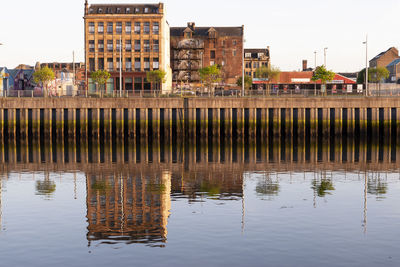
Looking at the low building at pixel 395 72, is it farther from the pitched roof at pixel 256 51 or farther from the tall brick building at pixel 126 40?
the tall brick building at pixel 126 40

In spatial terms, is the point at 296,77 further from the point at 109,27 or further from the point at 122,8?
the point at 109,27

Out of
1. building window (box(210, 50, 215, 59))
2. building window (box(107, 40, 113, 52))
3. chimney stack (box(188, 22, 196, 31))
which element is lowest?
building window (box(107, 40, 113, 52))

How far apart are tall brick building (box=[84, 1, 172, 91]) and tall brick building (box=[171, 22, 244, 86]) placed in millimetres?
24486

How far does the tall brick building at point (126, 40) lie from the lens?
108625 mm

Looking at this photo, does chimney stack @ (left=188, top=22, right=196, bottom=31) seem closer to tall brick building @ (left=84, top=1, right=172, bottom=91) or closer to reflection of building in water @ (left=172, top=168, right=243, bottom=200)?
tall brick building @ (left=84, top=1, right=172, bottom=91)

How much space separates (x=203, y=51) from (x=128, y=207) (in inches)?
4344

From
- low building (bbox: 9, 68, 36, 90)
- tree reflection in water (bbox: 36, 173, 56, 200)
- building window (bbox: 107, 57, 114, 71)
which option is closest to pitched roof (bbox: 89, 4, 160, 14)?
building window (bbox: 107, 57, 114, 71)

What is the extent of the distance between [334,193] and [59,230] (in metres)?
16.9

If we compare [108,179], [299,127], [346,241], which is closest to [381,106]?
[299,127]

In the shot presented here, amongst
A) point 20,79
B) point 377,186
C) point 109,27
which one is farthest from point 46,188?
point 20,79

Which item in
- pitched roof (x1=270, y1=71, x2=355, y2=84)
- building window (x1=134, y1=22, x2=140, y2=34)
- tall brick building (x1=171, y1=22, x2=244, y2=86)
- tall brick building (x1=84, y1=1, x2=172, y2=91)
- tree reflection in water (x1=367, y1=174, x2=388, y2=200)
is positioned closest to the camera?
tree reflection in water (x1=367, y1=174, x2=388, y2=200)

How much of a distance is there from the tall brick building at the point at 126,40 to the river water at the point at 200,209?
58.0 meters

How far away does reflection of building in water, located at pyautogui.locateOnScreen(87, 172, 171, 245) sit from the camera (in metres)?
23.6

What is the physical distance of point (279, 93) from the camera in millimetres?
70625
